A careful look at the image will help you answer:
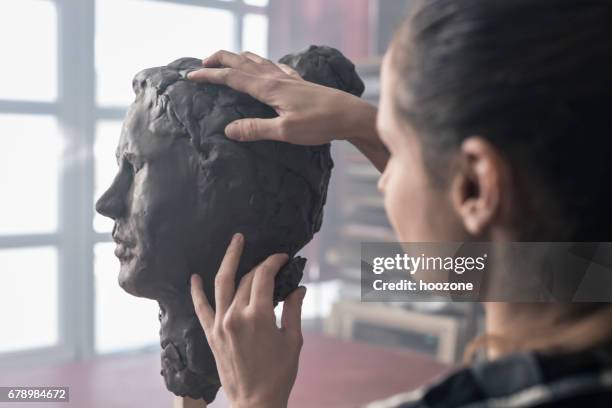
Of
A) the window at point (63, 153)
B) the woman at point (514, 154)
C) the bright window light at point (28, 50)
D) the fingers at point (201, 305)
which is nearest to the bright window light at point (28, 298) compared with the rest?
the window at point (63, 153)

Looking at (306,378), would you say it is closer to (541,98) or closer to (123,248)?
(123,248)

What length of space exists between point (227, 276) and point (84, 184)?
8.98 ft

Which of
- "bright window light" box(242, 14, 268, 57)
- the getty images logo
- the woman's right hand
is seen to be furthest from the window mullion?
the getty images logo

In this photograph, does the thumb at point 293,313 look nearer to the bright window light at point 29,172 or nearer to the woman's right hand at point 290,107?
the woman's right hand at point 290,107

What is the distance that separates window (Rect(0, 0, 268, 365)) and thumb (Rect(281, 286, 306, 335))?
2604 mm

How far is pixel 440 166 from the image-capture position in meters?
0.76

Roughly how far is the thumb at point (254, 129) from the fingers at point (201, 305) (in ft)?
0.81

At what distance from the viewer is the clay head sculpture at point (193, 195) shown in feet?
3.71

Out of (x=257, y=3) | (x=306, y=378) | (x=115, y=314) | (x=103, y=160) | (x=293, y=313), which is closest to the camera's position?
(x=293, y=313)

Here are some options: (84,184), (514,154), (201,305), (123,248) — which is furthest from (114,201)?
(84,184)

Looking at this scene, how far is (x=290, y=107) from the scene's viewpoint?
1.10 m

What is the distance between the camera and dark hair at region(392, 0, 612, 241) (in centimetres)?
70

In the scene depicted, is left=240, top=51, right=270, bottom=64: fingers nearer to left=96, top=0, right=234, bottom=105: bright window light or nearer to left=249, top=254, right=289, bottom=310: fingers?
left=249, top=254, right=289, bottom=310: fingers

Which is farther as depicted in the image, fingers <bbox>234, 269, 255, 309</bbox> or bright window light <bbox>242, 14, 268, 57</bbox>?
bright window light <bbox>242, 14, 268, 57</bbox>
